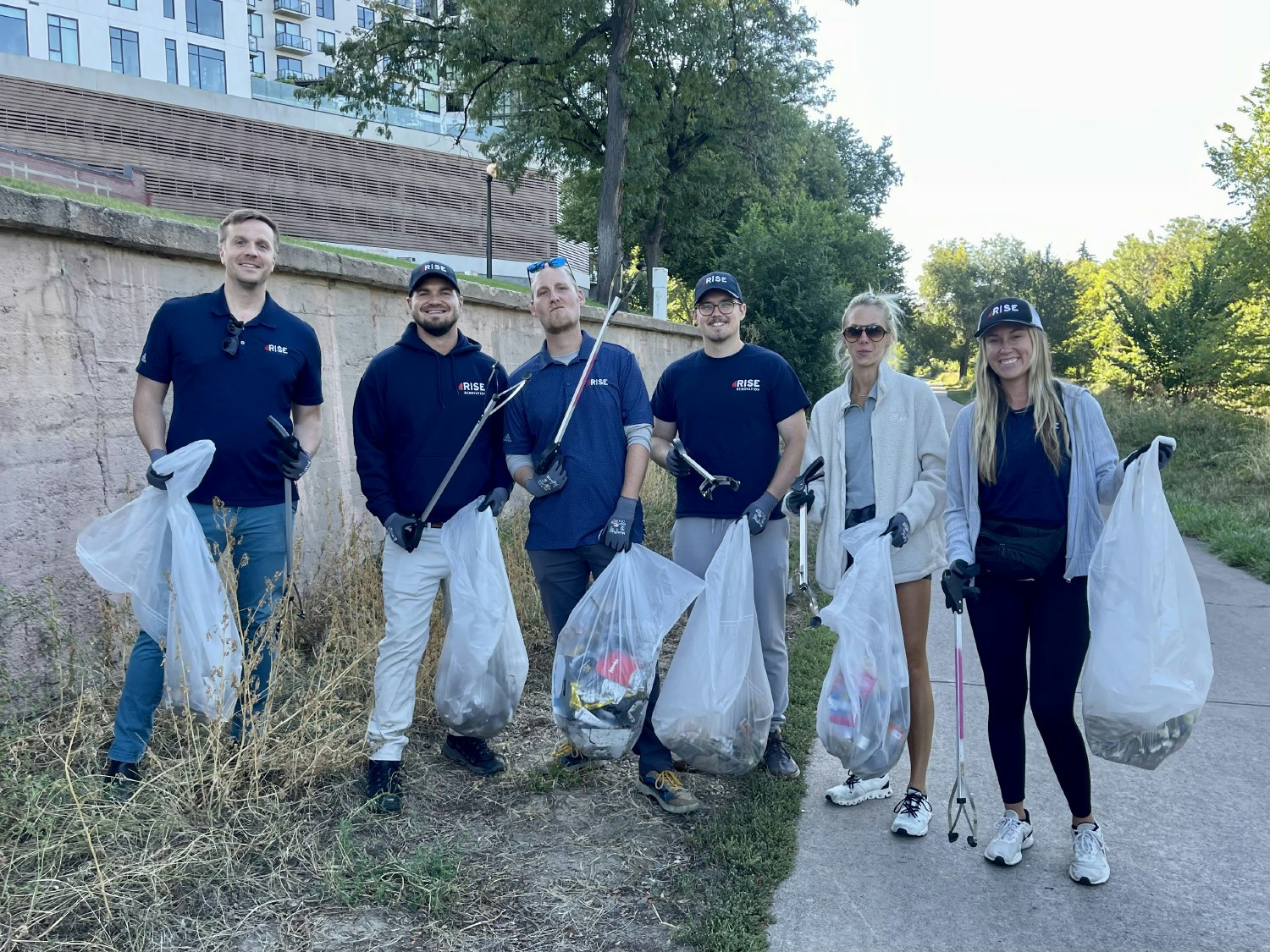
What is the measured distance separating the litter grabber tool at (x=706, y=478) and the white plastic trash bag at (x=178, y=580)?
161 cm

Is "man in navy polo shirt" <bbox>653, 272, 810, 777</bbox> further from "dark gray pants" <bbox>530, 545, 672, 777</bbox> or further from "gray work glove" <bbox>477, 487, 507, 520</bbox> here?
"gray work glove" <bbox>477, 487, 507, 520</bbox>

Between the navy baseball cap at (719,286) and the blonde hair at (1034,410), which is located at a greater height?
the navy baseball cap at (719,286)

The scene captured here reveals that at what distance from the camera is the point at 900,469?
3369 mm

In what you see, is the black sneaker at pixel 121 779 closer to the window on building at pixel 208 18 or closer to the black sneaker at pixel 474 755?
the black sneaker at pixel 474 755

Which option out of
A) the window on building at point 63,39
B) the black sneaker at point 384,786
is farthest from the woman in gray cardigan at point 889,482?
the window on building at point 63,39

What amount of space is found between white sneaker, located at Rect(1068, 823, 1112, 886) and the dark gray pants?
137 cm

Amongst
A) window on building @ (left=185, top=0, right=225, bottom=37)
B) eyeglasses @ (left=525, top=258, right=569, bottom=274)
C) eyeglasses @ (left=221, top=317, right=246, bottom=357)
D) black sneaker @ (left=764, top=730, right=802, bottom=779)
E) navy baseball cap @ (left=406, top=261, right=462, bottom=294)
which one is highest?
window on building @ (left=185, top=0, right=225, bottom=37)

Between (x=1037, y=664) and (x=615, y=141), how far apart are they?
56.5ft

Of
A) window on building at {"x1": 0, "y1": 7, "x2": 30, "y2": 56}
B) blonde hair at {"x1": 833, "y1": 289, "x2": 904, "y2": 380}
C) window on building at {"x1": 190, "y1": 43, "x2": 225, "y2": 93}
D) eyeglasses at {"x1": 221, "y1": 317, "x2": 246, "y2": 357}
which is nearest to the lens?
eyeglasses at {"x1": 221, "y1": 317, "x2": 246, "y2": 357}

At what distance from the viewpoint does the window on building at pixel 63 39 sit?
3656 centimetres

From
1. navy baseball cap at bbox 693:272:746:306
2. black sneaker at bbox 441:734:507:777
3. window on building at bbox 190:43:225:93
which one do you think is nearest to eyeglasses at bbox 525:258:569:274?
navy baseball cap at bbox 693:272:746:306

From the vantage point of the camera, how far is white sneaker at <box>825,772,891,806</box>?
11.7 feet

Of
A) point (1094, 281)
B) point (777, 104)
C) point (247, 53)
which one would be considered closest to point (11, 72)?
point (247, 53)

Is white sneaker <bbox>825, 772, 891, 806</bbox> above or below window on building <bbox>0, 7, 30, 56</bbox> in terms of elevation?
below
